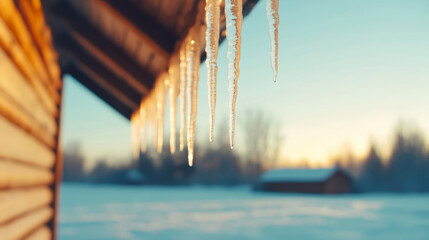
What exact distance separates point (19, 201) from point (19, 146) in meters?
0.39

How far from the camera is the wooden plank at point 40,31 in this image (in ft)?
7.91

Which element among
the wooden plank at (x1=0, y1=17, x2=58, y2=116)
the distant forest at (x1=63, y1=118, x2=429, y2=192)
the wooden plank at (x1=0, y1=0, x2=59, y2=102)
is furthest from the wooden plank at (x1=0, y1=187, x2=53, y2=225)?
the distant forest at (x1=63, y1=118, x2=429, y2=192)

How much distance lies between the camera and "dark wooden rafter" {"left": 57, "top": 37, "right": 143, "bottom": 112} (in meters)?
3.73

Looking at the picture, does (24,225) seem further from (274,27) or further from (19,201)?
(274,27)

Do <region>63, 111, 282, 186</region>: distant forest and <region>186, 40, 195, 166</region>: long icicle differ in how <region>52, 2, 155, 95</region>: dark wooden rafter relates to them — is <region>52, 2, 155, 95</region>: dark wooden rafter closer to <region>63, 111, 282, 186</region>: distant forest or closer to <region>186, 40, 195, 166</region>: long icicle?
<region>186, 40, 195, 166</region>: long icicle

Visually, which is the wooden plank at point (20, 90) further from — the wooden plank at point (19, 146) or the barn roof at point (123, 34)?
the barn roof at point (123, 34)

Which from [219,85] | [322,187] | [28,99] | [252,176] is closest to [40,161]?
[28,99]

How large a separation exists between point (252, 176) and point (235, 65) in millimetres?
43961

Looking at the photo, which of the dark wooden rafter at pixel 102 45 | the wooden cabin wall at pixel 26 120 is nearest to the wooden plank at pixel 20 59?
the wooden cabin wall at pixel 26 120

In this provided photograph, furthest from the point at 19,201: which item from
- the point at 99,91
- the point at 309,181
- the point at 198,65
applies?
the point at 309,181

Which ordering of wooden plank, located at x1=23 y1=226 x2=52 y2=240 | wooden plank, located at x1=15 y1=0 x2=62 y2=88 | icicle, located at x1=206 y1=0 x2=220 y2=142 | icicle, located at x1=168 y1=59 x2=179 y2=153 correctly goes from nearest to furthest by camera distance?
icicle, located at x1=206 y1=0 x2=220 y2=142 < wooden plank, located at x1=15 y1=0 x2=62 y2=88 < icicle, located at x1=168 y1=59 x2=179 y2=153 < wooden plank, located at x1=23 y1=226 x2=52 y2=240

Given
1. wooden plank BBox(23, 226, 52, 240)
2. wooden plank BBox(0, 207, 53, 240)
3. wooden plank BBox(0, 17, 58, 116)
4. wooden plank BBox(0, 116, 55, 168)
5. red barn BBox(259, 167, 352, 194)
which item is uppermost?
wooden plank BBox(0, 17, 58, 116)

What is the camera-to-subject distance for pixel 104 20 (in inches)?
112

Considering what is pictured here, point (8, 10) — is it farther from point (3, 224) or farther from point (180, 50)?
point (3, 224)
